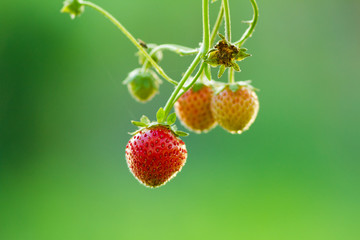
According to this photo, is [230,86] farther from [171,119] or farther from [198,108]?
[171,119]

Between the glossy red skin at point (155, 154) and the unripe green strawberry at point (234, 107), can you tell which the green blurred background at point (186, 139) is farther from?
the glossy red skin at point (155, 154)

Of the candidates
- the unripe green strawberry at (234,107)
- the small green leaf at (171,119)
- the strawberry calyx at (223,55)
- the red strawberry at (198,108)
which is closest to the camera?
the strawberry calyx at (223,55)

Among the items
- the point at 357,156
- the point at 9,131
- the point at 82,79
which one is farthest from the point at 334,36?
the point at 9,131

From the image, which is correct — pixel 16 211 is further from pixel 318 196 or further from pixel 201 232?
pixel 318 196

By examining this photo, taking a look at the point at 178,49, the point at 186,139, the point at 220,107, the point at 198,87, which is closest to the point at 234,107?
the point at 220,107

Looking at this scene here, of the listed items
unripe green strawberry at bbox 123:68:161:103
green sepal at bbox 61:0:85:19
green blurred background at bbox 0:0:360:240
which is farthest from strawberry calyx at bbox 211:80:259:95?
green blurred background at bbox 0:0:360:240

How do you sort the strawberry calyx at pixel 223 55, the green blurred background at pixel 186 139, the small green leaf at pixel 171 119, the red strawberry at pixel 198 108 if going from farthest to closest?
the green blurred background at pixel 186 139
the red strawberry at pixel 198 108
the small green leaf at pixel 171 119
the strawberry calyx at pixel 223 55

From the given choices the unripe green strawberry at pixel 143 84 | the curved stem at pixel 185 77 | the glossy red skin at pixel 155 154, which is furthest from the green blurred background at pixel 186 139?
the curved stem at pixel 185 77
